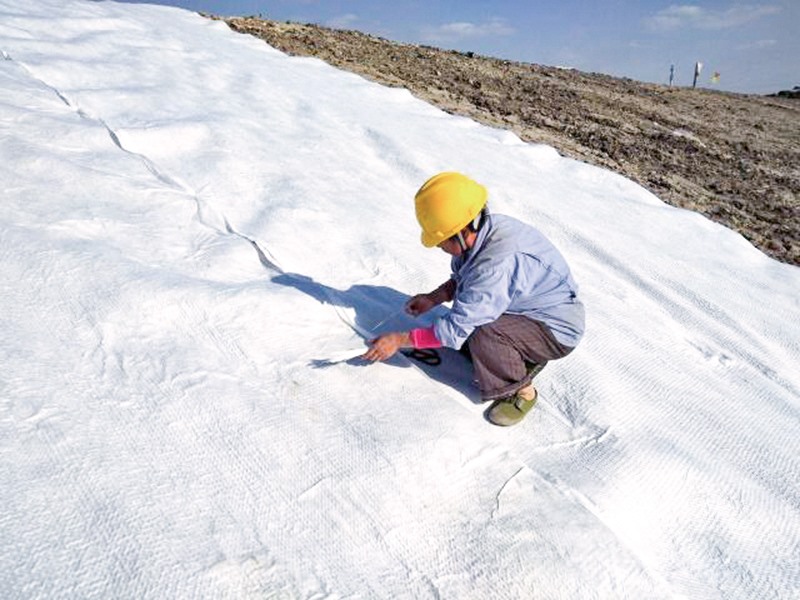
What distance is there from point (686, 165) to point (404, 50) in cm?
477

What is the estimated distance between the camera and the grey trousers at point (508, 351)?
1.72m

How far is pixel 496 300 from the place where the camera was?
1.63 m

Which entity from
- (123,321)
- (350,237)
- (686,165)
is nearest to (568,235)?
(350,237)

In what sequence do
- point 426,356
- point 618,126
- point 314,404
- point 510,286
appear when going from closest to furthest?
point 314,404
point 510,286
point 426,356
point 618,126

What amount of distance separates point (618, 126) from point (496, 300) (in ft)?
21.9

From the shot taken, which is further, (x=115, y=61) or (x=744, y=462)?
(x=115, y=61)

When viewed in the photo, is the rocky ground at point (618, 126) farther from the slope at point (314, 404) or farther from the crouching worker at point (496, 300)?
the crouching worker at point (496, 300)

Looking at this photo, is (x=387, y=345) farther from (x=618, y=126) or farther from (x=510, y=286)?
(x=618, y=126)

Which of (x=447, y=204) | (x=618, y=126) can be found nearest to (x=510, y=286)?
(x=447, y=204)

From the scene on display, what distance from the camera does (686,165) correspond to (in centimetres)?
621

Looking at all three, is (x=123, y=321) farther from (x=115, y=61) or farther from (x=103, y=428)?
(x=115, y=61)

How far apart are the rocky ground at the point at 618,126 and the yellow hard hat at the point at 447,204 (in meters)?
3.51

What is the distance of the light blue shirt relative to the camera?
5.31 ft

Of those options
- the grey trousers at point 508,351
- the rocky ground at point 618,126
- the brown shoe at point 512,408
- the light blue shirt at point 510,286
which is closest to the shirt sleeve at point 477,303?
the light blue shirt at point 510,286
